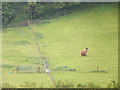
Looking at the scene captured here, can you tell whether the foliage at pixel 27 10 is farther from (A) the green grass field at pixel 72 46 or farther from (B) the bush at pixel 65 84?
(B) the bush at pixel 65 84

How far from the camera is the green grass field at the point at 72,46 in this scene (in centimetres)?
671

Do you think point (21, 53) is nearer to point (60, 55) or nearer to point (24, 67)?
point (24, 67)

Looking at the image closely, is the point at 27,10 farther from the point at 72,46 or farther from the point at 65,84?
the point at 65,84

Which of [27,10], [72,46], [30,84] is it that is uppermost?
[27,10]

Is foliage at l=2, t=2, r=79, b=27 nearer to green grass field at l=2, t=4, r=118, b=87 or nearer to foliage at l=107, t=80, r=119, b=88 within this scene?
green grass field at l=2, t=4, r=118, b=87

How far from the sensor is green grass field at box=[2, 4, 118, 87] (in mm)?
6707

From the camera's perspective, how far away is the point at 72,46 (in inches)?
268

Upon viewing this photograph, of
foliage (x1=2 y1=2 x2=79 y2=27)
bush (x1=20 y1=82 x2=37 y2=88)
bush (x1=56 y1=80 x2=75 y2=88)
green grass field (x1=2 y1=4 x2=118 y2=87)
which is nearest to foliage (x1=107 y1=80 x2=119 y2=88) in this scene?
green grass field (x1=2 y1=4 x2=118 y2=87)

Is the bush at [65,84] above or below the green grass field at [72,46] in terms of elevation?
below

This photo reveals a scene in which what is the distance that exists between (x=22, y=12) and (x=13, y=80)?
1.22m

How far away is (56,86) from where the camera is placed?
671 cm

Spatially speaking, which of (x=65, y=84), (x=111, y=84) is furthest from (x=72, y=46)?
(x=111, y=84)

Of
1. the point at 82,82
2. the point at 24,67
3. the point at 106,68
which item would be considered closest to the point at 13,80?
the point at 24,67

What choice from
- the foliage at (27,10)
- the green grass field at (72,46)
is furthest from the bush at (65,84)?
the foliage at (27,10)
